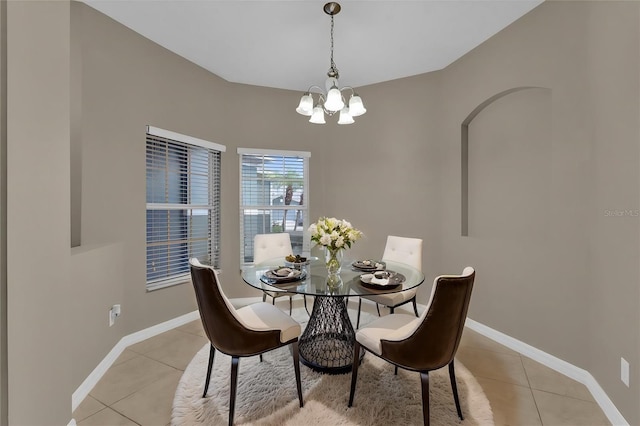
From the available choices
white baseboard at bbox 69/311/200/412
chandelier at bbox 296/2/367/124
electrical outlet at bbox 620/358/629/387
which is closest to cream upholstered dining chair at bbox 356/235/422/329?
electrical outlet at bbox 620/358/629/387

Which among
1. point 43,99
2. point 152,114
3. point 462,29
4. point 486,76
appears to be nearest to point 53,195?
point 43,99

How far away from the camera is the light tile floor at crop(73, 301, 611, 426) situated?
66.8 inches

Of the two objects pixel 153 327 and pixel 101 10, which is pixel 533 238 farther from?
pixel 101 10

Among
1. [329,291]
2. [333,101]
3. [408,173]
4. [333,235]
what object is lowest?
[329,291]

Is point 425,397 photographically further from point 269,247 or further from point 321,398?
point 269,247

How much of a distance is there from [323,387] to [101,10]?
3.45 m

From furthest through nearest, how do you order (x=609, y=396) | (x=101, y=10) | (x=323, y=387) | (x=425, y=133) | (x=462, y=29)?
(x=425, y=133) → (x=462, y=29) → (x=101, y=10) → (x=323, y=387) → (x=609, y=396)

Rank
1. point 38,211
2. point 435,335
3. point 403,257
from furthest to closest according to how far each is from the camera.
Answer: point 403,257 → point 435,335 → point 38,211

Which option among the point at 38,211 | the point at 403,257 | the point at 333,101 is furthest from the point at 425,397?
the point at 38,211

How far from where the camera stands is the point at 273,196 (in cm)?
383

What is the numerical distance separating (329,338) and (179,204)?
213 cm

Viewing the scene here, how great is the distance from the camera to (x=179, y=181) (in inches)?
123

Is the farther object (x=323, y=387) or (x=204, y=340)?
(x=204, y=340)

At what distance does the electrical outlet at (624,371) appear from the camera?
161 centimetres
